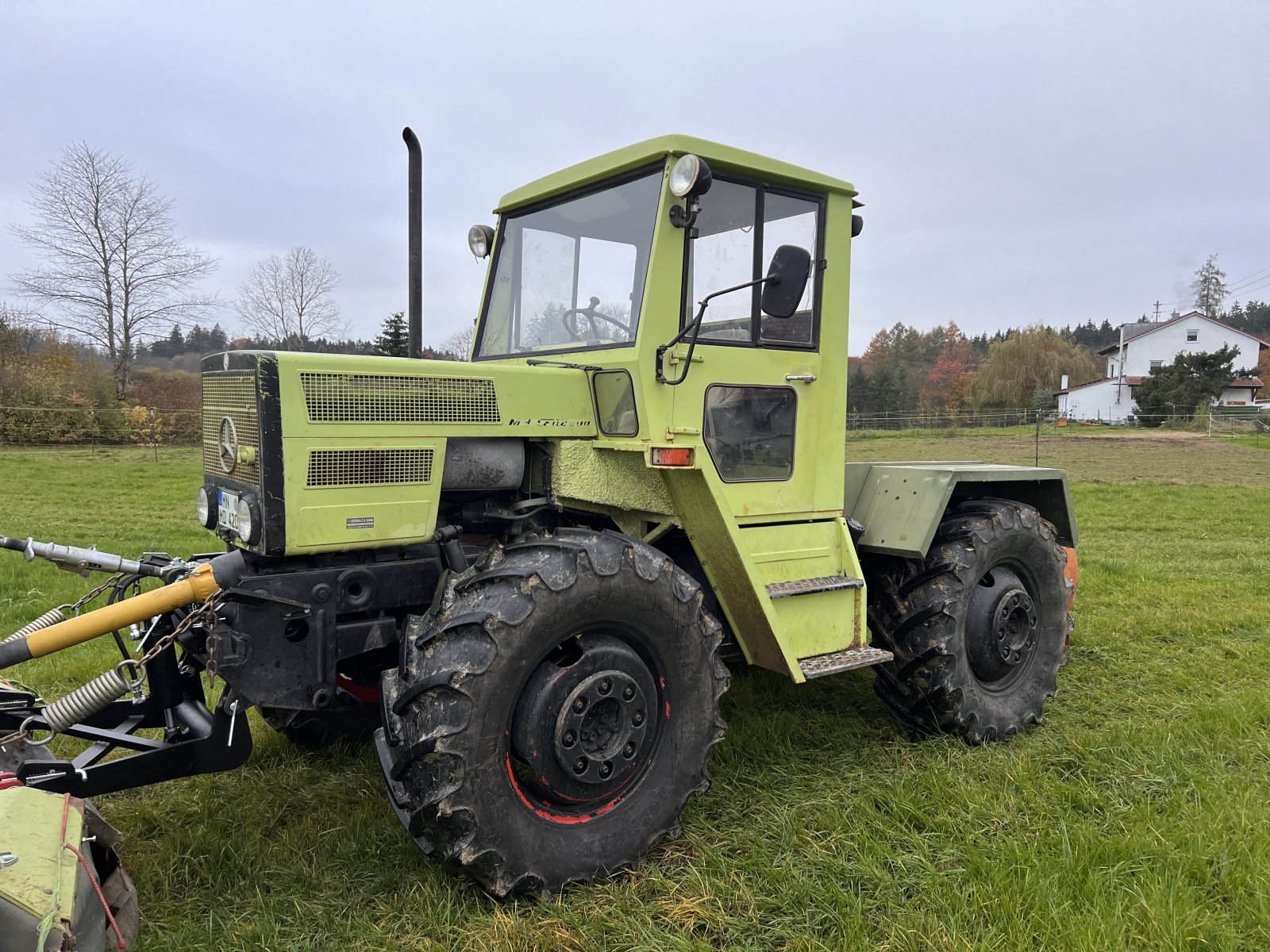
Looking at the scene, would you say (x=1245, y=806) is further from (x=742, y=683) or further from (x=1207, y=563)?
(x=1207, y=563)

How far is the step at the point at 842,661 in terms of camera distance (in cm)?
377

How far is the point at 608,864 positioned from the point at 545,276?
2.66 meters

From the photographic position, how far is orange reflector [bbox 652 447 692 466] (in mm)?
3406

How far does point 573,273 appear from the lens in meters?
4.11

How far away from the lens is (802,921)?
112 inches

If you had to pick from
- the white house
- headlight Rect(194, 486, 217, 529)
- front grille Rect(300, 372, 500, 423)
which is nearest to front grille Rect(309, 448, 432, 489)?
front grille Rect(300, 372, 500, 423)

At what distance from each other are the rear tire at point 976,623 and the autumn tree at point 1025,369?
57.9 meters

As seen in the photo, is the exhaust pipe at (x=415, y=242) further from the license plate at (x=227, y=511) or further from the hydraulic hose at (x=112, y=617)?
the hydraulic hose at (x=112, y=617)

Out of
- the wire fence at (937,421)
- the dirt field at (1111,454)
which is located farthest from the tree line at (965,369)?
the dirt field at (1111,454)

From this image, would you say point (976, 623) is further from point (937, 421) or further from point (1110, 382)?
point (1110, 382)

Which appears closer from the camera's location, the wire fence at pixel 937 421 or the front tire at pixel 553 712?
A: the front tire at pixel 553 712

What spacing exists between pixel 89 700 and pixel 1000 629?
4080mm

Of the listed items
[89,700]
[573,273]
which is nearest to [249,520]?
[89,700]

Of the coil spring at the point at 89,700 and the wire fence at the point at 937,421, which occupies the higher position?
the wire fence at the point at 937,421
